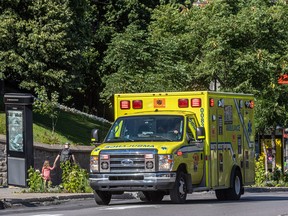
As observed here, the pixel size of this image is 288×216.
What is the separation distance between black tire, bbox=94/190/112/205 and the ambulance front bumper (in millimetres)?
848

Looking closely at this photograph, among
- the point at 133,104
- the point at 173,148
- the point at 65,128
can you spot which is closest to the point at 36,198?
the point at 133,104

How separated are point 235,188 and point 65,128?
72.6ft

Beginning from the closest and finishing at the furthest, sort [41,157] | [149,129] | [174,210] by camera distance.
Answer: [174,210] < [149,129] < [41,157]

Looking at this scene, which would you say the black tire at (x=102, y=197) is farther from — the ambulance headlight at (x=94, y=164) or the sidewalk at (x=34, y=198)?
the sidewalk at (x=34, y=198)

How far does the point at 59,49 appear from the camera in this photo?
1650 inches

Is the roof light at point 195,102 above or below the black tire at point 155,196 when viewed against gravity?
above

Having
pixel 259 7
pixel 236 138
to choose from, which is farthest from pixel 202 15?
pixel 236 138

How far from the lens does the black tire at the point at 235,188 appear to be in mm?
24156

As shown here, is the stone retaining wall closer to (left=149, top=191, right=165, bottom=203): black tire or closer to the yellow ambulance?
the yellow ambulance

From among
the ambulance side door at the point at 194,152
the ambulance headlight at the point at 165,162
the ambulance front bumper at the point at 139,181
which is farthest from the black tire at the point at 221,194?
the ambulance headlight at the point at 165,162

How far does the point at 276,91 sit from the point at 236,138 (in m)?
17.6

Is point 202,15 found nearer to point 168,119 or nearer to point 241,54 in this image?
point 241,54

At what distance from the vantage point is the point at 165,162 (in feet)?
67.8

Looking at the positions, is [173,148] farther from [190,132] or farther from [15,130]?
[15,130]
